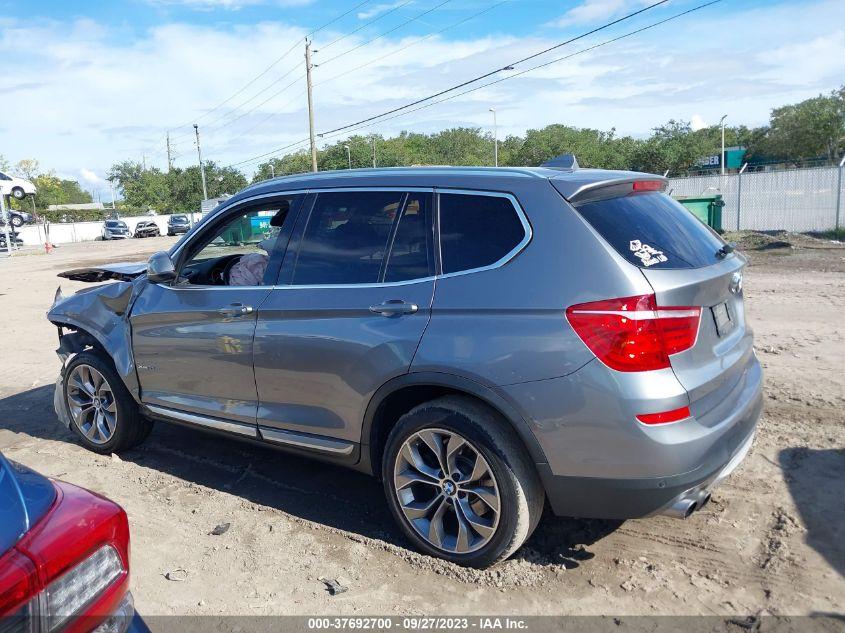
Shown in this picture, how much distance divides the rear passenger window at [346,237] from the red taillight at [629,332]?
3.91 ft

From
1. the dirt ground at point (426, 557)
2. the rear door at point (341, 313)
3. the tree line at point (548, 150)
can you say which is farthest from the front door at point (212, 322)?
the tree line at point (548, 150)

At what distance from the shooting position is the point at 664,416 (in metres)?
2.78

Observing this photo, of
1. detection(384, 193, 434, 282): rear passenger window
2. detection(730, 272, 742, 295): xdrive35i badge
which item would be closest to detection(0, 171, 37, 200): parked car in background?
detection(384, 193, 434, 282): rear passenger window

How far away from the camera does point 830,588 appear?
3.00 meters

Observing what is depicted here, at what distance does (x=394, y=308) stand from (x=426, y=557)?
130cm

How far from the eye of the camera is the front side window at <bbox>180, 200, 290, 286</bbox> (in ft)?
13.8

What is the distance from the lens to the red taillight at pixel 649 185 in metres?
3.43

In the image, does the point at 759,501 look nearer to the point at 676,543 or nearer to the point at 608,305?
the point at 676,543

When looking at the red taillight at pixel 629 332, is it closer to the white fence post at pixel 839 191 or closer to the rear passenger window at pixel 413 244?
the rear passenger window at pixel 413 244

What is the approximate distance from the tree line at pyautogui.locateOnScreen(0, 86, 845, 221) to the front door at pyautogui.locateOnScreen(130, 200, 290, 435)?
144ft

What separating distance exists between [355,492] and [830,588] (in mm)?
2604

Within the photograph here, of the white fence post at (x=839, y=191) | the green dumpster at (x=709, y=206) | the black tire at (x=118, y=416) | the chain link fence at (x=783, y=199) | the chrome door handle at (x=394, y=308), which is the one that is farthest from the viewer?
the chain link fence at (x=783, y=199)

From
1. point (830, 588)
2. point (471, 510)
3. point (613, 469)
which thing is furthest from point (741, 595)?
point (471, 510)

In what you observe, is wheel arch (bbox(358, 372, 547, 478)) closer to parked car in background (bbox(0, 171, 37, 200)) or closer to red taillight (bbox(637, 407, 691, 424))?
red taillight (bbox(637, 407, 691, 424))
